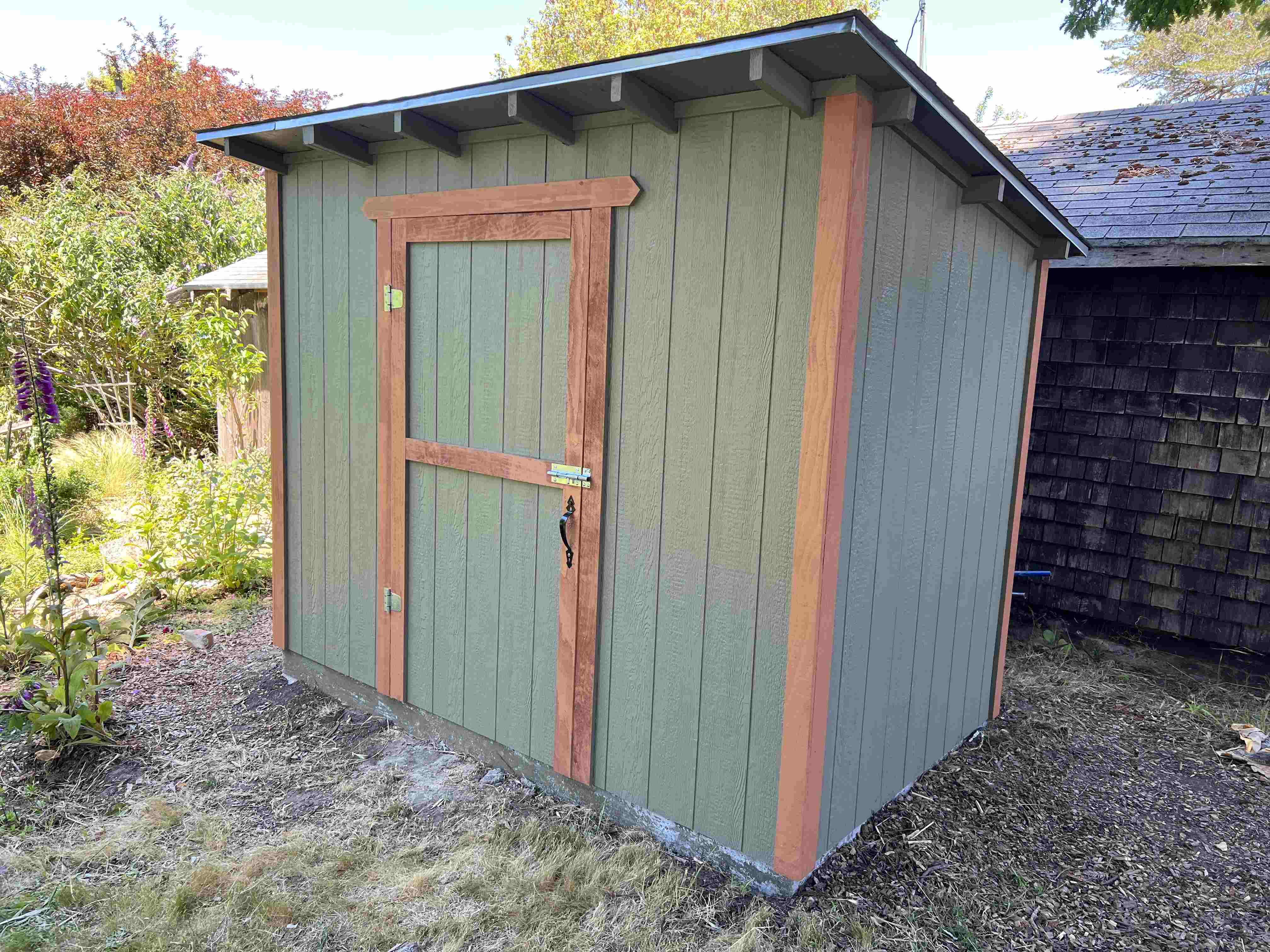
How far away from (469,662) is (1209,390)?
3895 mm

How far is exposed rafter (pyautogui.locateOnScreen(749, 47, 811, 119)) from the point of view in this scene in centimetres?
197

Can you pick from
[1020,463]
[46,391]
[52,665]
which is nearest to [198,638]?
[52,665]

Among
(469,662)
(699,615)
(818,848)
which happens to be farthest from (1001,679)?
(469,662)

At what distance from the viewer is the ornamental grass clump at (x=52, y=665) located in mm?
3256

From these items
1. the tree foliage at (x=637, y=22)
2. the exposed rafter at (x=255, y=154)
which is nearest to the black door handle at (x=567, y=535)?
the exposed rafter at (x=255, y=154)

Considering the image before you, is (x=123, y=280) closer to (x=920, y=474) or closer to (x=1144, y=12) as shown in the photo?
(x=920, y=474)

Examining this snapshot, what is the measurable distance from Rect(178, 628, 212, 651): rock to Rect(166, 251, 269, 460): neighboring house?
6.71ft

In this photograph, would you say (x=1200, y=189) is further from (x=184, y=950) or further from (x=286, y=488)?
(x=184, y=950)

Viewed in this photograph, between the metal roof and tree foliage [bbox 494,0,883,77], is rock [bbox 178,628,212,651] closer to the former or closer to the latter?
the metal roof

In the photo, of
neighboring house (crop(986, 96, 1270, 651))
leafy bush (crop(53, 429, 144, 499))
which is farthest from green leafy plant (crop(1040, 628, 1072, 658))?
leafy bush (crop(53, 429, 144, 499))

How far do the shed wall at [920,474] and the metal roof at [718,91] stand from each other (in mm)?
143

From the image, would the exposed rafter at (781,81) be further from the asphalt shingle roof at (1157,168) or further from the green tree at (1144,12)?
the green tree at (1144,12)

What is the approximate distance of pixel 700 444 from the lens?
2510 millimetres

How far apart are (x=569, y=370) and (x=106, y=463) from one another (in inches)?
240
